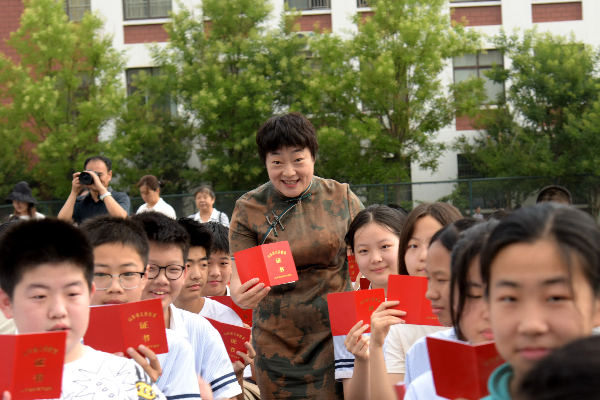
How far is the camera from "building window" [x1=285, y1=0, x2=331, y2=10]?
18094 millimetres

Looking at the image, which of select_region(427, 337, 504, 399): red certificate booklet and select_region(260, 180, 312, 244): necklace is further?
select_region(260, 180, 312, 244): necklace

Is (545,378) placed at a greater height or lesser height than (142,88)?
lesser

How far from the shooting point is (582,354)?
0.78 metres

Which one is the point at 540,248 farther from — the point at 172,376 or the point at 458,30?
the point at 458,30

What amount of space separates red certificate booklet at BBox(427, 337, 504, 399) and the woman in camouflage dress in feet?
4.44

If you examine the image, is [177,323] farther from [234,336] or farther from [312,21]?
[312,21]

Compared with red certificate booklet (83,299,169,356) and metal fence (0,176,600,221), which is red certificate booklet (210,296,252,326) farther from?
metal fence (0,176,600,221)

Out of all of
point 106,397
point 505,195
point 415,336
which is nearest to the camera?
point 106,397

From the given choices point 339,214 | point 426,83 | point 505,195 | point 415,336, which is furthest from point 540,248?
point 426,83

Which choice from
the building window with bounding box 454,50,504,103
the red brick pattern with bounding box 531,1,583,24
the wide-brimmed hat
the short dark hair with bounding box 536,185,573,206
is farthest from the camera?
the red brick pattern with bounding box 531,1,583,24

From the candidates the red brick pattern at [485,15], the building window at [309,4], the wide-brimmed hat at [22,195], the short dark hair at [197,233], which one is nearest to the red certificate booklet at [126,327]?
the short dark hair at [197,233]

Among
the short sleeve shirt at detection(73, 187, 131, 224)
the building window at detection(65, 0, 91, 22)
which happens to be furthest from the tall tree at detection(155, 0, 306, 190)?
the short sleeve shirt at detection(73, 187, 131, 224)

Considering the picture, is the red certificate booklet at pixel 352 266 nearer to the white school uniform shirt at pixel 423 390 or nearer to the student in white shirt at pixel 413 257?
the student in white shirt at pixel 413 257

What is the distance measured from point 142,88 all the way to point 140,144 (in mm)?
1430
